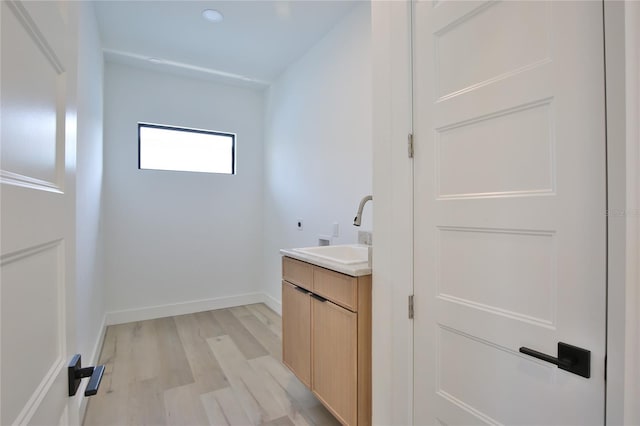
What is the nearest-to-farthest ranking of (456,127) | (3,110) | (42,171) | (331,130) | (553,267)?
(3,110) < (42,171) < (553,267) < (456,127) < (331,130)

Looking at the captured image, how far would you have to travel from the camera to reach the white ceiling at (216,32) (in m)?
2.48

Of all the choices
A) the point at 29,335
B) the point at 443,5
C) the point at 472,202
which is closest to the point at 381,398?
the point at 472,202

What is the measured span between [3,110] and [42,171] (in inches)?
7.2

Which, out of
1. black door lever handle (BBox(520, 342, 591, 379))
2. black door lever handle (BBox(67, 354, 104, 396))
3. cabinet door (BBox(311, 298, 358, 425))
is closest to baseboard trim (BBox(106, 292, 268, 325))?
cabinet door (BBox(311, 298, 358, 425))

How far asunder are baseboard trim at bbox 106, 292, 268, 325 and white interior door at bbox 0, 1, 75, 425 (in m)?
3.31

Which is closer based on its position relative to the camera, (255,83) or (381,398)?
(381,398)

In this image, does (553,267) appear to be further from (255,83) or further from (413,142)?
(255,83)

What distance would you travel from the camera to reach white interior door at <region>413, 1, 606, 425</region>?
82 centimetres

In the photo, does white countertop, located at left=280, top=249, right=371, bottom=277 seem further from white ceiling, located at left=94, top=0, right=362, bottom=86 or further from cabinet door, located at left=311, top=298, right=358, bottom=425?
white ceiling, located at left=94, top=0, right=362, bottom=86

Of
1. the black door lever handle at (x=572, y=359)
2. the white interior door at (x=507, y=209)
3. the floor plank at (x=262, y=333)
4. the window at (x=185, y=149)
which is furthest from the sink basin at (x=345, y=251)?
the window at (x=185, y=149)

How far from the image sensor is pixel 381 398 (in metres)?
1.43

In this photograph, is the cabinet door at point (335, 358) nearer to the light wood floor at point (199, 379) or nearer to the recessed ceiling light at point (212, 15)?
the light wood floor at point (199, 379)

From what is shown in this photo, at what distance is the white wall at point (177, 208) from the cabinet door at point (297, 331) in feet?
6.69

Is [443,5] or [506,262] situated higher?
[443,5]
